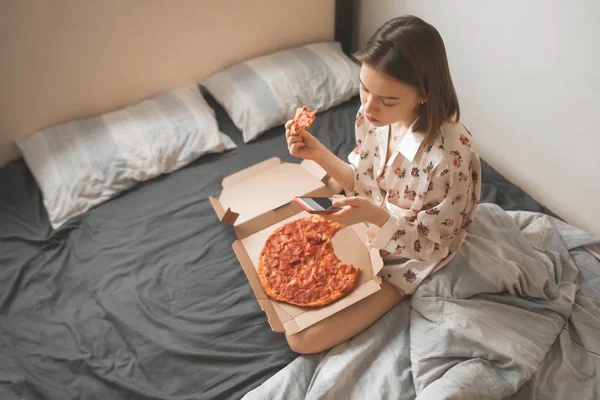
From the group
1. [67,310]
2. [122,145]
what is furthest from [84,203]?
[67,310]

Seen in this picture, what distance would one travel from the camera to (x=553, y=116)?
146 cm

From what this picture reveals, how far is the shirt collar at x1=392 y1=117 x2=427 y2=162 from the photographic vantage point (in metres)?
1.05

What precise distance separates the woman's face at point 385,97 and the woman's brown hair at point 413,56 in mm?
13

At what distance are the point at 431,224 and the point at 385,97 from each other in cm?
33

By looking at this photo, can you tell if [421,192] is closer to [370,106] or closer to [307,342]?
[370,106]

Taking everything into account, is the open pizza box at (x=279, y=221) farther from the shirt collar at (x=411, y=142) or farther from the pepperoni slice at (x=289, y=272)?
the shirt collar at (x=411, y=142)

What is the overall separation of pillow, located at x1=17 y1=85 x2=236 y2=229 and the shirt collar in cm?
89

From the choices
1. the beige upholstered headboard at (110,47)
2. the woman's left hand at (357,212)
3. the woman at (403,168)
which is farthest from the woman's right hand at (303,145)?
the beige upholstered headboard at (110,47)

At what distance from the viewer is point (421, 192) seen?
1.09m

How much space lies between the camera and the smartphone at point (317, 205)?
106cm

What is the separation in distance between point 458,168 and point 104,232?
118 centimetres

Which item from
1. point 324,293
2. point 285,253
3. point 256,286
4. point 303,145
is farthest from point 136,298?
point 303,145

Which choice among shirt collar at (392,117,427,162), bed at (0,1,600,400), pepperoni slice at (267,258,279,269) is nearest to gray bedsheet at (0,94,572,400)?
bed at (0,1,600,400)

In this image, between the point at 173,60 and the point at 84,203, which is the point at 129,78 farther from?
the point at 84,203
